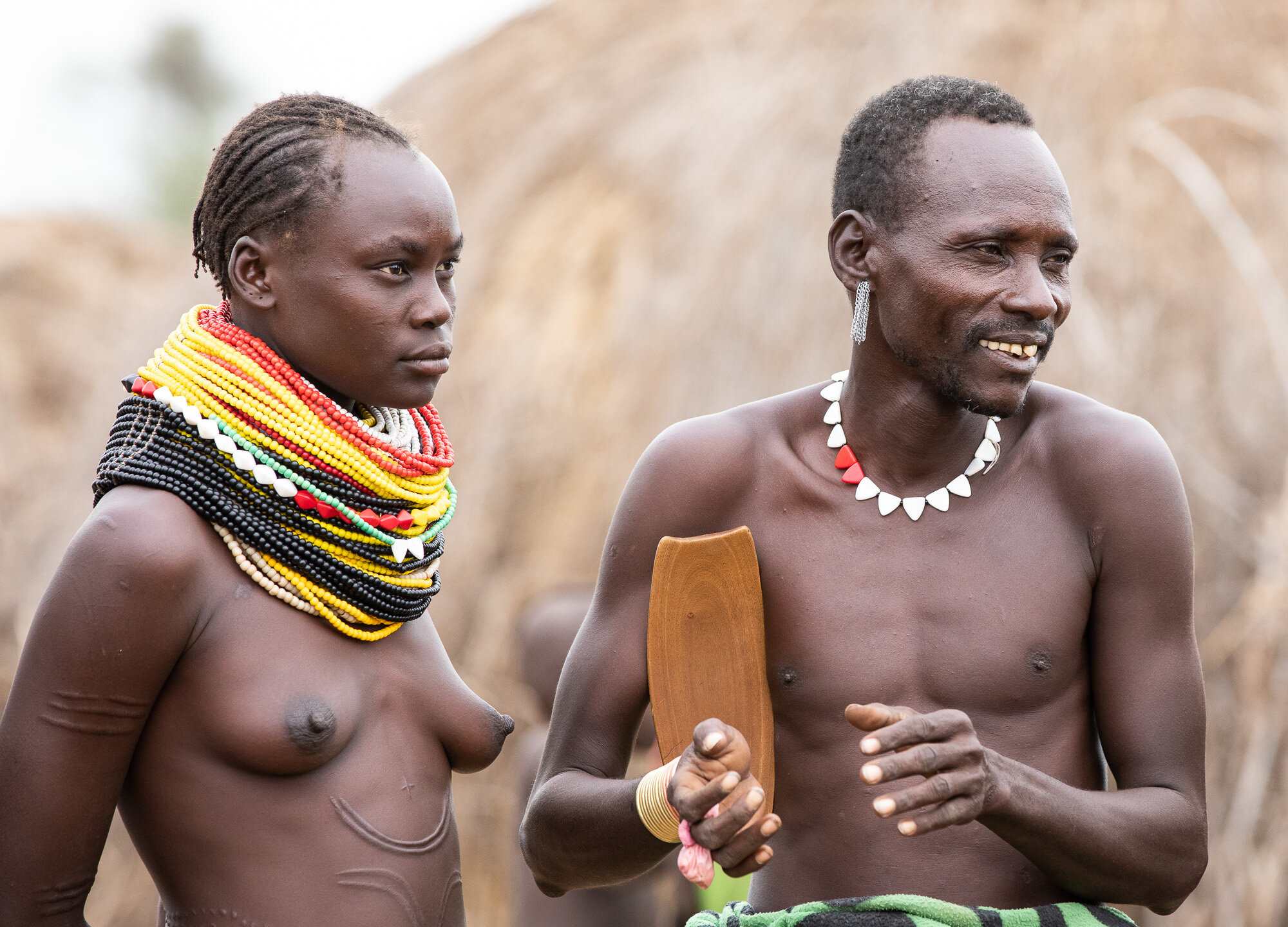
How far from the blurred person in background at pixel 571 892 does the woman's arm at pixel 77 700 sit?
2.48m

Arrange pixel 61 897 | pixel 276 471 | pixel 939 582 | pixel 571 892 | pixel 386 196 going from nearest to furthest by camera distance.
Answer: pixel 61 897 < pixel 276 471 < pixel 386 196 < pixel 939 582 < pixel 571 892

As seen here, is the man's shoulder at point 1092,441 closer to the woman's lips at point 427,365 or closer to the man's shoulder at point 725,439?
the man's shoulder at point 725,439

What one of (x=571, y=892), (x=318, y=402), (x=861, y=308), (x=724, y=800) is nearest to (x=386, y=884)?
(x=724, y=800)

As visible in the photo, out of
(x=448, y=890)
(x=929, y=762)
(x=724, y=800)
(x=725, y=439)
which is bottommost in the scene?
(x=448, y=890)

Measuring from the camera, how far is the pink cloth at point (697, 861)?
1.96 meters

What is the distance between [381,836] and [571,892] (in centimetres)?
265

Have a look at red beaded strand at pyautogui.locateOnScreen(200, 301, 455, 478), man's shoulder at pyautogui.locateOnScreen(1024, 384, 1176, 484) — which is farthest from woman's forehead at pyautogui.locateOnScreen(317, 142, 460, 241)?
man's shoulder at pyautogui.locateOnScreen(1024, 384, 1176, 484)

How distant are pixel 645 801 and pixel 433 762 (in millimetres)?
372

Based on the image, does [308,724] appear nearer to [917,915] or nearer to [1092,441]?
[917,915]

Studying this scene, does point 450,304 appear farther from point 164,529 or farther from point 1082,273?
point 1082,273

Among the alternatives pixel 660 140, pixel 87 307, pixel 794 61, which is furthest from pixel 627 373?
pixel 87 307

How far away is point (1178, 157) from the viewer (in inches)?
241

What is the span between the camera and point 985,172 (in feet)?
8.07

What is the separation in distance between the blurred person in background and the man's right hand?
8.21 feet
